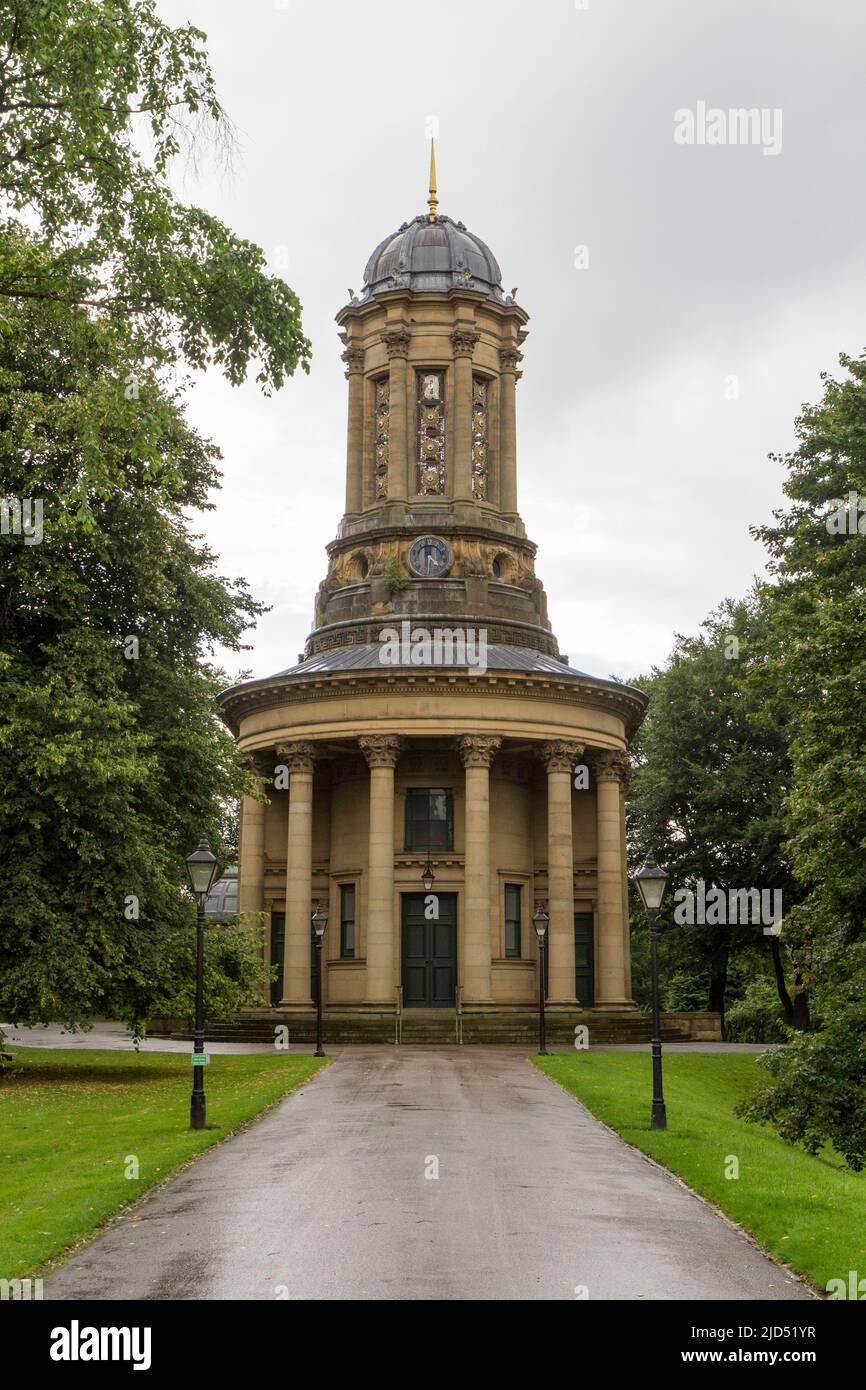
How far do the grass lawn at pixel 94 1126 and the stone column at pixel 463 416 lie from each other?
77.5 feet

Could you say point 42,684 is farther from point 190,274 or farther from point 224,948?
point 190,274

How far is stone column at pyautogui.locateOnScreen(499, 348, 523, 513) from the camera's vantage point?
5262 centimetres

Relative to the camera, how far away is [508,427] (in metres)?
53.3

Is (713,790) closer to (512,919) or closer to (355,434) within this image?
(512,919)

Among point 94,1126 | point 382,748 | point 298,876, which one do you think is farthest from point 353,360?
point 94,1126

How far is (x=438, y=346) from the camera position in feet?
173

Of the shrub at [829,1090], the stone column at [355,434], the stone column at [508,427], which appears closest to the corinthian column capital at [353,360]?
the stone column at [355,434]

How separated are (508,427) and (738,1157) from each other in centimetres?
3889

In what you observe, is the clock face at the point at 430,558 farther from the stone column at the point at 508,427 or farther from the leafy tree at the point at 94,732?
the leafy tree at the point at 94,732

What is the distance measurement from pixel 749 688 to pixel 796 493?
15.6ft

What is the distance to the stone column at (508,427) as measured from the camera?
2072 inches

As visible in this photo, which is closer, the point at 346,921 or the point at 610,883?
the point at 610,883

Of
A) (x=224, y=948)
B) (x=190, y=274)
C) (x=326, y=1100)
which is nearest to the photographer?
(x=190, y=274)
